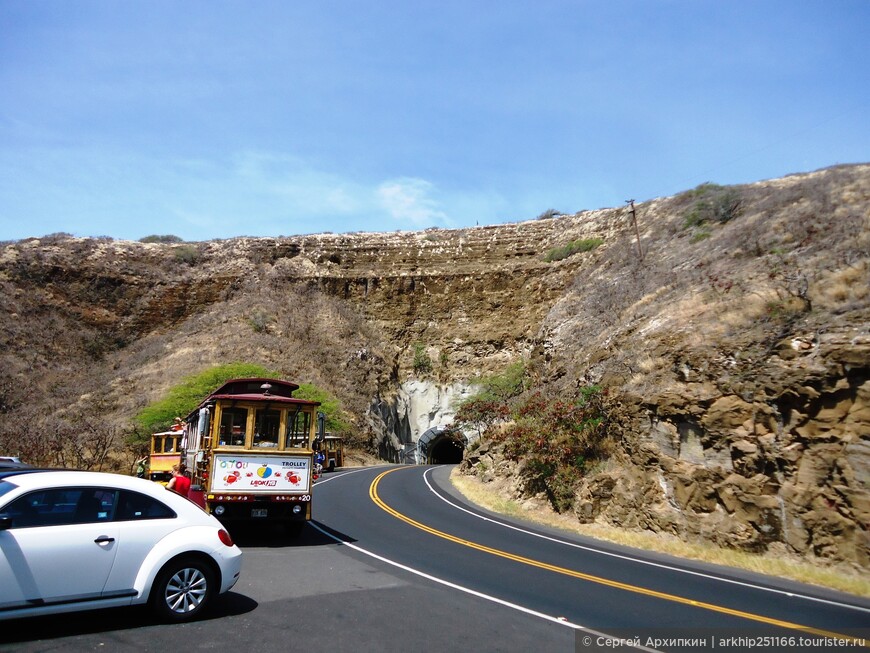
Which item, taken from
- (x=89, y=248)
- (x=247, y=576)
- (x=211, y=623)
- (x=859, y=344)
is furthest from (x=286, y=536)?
(x=89, y=248)

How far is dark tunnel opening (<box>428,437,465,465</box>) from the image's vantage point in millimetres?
52269

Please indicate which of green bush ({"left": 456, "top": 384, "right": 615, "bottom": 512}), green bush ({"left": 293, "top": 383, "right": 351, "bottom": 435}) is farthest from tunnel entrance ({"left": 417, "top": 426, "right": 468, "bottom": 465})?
green bush ({"left": 456, "top": 384, "right": 615, "bottom": 512})

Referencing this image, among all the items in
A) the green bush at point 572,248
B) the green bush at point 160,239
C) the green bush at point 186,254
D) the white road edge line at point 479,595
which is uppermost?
the green bush at point 160,239

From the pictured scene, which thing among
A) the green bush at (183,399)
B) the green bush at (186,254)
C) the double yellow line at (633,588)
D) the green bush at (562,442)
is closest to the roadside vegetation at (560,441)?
the green bush at (562,442)

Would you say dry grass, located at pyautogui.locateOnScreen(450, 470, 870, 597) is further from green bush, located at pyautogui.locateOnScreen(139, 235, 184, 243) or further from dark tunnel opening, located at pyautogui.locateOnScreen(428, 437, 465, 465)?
green bush, located at pyautogui.locateOnScreen(139, 235, 184, 243)

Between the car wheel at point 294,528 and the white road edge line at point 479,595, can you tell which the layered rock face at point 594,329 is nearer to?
the white road edge line at point 479,595

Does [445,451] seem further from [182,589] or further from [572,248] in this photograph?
[182,589]

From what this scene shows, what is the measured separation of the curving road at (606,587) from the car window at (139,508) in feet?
14.5

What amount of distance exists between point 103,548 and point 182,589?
1048 mm

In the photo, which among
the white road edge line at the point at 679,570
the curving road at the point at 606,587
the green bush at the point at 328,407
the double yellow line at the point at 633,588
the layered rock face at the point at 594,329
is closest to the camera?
the curving road at the point at 606,587

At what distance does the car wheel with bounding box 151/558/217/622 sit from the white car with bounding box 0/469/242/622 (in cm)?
1

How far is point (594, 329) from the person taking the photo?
2842cm

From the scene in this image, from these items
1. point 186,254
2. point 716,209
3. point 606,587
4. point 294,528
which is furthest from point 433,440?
point 606,587

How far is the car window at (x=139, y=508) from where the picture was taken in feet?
21.5
